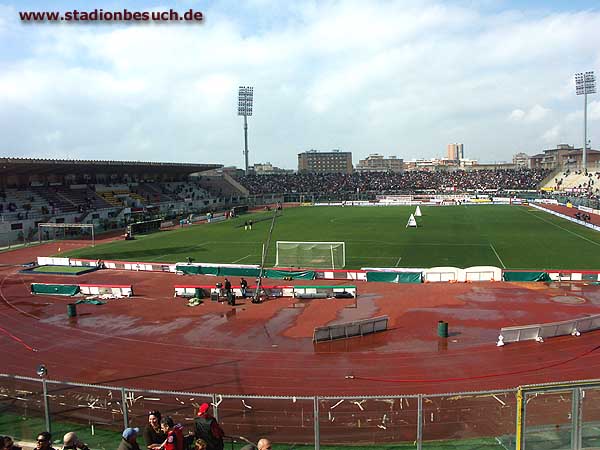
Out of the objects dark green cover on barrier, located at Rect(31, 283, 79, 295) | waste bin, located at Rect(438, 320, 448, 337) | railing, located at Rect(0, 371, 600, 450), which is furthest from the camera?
dark green cover on barrier, located at Rect(31, 283, 79, 295)

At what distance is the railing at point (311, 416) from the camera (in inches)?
436

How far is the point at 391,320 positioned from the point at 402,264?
13534 mm

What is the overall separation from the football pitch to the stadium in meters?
0.36

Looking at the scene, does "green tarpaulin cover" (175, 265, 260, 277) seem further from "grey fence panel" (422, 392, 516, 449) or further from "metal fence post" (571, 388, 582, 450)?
"metal fence post" (571, 388, 582, 450)

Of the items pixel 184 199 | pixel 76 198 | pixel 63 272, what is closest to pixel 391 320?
pixel 63 272

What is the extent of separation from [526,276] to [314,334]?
1660 centimetres

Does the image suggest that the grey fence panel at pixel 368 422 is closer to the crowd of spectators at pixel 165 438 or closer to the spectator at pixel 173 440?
the crowd of spectators at pixel 165 438

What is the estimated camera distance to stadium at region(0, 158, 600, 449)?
12.0m

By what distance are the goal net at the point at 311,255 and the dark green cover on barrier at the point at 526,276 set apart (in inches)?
425

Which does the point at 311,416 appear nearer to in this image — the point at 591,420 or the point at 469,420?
the point at 469,420

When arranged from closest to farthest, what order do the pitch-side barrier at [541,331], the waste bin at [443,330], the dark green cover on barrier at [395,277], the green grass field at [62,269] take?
the pitch-side barrier at [541,331] < the waste bin at [443,330] < the dark green cover on barrier at [395,277] < the green grass field at [62,269]

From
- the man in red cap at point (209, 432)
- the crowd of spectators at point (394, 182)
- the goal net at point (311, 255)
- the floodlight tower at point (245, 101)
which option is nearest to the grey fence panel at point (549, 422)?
the man in red cap at point (209, 432)

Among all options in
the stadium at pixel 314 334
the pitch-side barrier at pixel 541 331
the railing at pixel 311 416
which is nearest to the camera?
the railing at pixel 311 416

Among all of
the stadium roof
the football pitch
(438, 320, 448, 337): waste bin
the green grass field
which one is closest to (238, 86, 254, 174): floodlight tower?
the stadium roof
